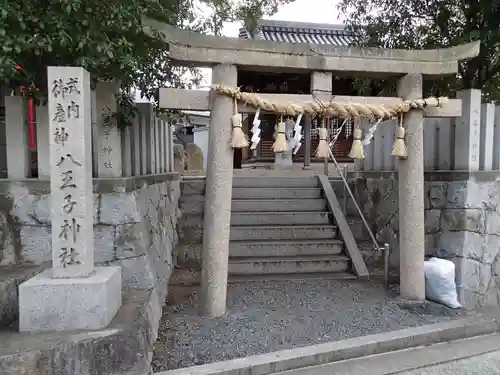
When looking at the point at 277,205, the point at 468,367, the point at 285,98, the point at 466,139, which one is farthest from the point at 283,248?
the point at 468,367

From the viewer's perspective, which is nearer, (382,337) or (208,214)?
(382,337)

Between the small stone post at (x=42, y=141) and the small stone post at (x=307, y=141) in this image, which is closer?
the small stone post at (x=42, y=141)

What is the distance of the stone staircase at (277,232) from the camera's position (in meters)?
6.46

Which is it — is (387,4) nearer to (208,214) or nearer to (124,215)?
(208,214)

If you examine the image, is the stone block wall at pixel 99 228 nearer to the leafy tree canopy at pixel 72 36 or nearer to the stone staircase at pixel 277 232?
the leafy tree canopy at pixel 72 36

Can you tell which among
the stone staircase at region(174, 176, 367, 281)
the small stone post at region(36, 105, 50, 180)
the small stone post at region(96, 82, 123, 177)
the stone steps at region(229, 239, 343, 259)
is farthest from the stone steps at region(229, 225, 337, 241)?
the small stone post at region(36, 105, 50, 180)

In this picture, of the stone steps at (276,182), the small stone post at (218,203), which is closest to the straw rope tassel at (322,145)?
the small stone post at (218,203)

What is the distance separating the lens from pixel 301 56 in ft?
15.6

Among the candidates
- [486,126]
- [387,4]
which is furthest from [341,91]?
[486,126]

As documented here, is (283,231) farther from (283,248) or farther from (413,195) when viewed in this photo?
(413,195)

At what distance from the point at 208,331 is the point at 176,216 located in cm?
341

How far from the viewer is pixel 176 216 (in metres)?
7.40

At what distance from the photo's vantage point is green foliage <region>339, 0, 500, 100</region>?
601cm

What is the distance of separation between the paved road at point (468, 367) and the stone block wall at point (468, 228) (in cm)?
135
